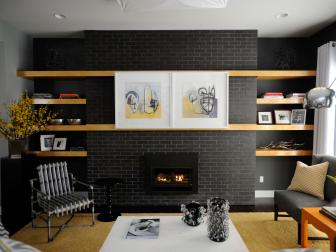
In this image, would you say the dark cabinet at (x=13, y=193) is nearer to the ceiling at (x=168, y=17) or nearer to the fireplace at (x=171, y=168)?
the fireplace at (x=171, y=168)

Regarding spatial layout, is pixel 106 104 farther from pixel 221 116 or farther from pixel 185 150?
pixel 221 116

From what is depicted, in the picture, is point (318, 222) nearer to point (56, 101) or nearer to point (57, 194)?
point (57, 194)

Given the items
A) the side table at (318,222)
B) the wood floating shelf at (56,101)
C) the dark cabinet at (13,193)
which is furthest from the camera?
the wood floating shelf at (56,101)

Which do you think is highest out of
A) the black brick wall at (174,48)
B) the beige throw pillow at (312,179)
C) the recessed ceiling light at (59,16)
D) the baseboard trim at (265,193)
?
the recessed ceiling light at (59,16)

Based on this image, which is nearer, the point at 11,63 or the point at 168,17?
the point at 168,17

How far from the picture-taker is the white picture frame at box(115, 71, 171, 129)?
3994mm

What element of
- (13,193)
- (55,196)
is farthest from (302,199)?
(13,193)

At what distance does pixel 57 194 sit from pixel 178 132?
2.01 m

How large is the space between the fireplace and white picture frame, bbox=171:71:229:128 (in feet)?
1.80

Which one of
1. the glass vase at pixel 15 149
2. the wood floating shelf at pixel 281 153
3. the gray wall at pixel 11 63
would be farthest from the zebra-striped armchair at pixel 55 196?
the wood floating shelf at pixel 281 153

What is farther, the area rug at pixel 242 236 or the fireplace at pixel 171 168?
the fireplace at pixel 171 168

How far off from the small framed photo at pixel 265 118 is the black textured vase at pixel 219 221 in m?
2.74

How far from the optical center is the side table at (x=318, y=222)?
214 cm

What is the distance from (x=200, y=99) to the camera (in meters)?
4.03
